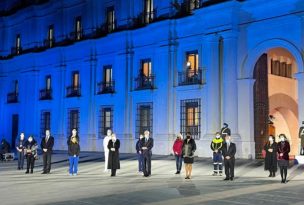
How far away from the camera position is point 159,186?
50.5 ft

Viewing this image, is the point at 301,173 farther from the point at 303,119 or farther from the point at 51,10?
the point at 51,10

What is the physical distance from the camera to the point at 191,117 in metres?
28.5

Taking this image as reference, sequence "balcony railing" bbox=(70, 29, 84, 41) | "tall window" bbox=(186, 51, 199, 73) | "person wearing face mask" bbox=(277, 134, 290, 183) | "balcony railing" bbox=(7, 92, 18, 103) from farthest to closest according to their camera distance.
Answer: "balcony railing" bbox=(7, 92, 18, 103)
"balcony railing" bbox=(70, 29, 84, 41)
"tall window" bbox=(186, 51, 199, 73)
"person wearing face mask" bbox=(277, 134, 290, 183)

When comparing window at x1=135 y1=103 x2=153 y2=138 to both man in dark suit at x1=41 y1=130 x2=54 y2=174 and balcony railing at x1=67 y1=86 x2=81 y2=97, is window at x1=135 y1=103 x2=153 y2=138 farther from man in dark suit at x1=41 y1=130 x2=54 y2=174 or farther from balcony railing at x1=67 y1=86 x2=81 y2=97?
man in dark suit at x1=41 y1=130 x2=54 y2=174

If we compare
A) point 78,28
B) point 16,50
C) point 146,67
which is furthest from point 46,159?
point 16,50

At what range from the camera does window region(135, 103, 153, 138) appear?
30812 mm

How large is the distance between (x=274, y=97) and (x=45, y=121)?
18641 mm

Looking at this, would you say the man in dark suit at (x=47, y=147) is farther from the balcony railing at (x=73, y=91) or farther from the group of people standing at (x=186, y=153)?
the balcony railing at (x=73, y=91)

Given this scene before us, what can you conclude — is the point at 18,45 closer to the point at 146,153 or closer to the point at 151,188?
the point at 146,153

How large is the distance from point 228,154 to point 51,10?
26547mm

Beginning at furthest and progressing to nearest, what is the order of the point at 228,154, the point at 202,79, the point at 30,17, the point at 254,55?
the point at 30,17, the point at 202,79, the point at 254,55, the point at 228,154

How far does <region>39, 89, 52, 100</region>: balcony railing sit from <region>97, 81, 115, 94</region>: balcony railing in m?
5.92

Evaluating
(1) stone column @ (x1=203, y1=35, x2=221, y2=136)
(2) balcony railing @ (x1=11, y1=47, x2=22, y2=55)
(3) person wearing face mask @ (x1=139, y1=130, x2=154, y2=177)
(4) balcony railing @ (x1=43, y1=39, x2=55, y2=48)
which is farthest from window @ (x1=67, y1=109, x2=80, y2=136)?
(3) person wearing face mask @ (x1=139, y1=130, x2=154, y2=177)

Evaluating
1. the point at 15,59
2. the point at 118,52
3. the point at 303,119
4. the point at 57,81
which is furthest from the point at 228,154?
the point at 15,59
